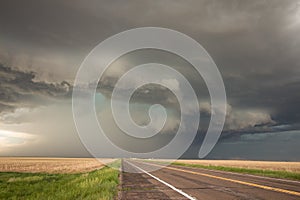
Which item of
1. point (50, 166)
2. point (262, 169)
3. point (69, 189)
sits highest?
point (50, 166)

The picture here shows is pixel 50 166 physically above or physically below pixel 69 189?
above

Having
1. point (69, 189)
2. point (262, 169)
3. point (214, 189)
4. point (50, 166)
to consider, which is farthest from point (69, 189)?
point (50, 166)

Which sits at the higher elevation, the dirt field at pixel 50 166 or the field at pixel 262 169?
the dirt field at pixel 50 166

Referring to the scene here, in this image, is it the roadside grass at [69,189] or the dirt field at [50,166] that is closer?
the roadside grass at [69,189]

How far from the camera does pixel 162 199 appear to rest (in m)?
9.07

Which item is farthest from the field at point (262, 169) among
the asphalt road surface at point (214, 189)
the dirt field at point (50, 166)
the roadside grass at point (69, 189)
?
the dirt field at point (50, 166)

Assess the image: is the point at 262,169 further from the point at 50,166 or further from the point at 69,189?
the point at 50,166

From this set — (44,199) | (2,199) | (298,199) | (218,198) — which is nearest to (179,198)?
(218,198)

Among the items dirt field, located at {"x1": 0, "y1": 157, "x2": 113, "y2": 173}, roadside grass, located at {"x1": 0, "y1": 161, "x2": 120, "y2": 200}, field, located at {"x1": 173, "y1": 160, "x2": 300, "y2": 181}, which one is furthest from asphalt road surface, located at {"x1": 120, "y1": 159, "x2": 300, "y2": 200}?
dirt field, located at {"x1": 0, "y1": 157, "x2": 113, "y2": 173}

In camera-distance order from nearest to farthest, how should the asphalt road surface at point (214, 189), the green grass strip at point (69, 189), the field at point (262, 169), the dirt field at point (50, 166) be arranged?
the asphalt road surface at point (214, 189) < the green grass strip at point (69, 189) < the field at point (262, 169) < the dirt field at point (50, 166)

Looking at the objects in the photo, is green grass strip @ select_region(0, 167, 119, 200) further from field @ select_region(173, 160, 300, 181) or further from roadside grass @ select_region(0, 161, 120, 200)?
field @ select_region(173, 160, 300, 181)

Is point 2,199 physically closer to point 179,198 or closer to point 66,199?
point 66,199

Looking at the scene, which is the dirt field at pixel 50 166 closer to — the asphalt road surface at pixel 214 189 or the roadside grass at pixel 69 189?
the roadside grass at pixel 69 189

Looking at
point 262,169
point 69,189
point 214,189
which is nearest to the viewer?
point 214,189
